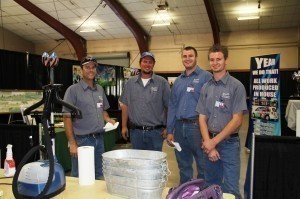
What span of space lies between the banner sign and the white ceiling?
4903mm

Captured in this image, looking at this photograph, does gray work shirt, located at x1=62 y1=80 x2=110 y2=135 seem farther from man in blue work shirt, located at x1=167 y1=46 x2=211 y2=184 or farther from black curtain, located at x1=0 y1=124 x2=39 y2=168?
man in blue work shirt, located at x1=167 y1=46 x2=211 y2=184

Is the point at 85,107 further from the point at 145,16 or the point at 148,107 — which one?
the point at 145,16

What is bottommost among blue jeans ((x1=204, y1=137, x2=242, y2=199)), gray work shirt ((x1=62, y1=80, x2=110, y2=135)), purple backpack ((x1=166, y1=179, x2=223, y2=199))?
blue jeans ((x1=204, y1=137, x2=242, y2=199))

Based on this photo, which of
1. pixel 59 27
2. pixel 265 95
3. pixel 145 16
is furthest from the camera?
pixel 59 27

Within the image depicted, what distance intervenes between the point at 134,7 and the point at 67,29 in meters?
3.58

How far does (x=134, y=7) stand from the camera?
375 inches

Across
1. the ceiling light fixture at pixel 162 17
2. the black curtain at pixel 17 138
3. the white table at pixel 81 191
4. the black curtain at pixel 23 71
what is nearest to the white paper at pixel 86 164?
the white table at pixel 81 191

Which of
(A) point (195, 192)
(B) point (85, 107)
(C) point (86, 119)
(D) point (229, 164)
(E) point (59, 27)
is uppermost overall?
(E) point (59, 27)

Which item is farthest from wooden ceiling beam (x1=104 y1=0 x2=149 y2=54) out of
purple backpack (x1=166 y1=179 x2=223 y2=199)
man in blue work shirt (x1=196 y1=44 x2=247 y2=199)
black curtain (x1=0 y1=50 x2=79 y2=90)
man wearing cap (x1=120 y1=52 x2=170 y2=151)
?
purple backpack (x1=166 y1=179 x2=223 y2=199)

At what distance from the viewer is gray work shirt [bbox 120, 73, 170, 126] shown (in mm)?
2836

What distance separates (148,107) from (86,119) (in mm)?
663

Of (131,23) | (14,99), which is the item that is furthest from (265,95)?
(131,23)

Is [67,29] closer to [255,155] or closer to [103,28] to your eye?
[103,28]

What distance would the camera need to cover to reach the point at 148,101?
2850 mm
